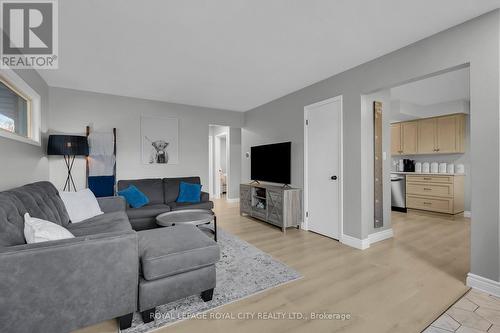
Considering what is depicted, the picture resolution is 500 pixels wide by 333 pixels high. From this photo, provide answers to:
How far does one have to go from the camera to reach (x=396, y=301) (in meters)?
1.86

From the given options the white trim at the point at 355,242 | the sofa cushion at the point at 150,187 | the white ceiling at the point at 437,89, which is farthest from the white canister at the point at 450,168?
the sofa cushion at the point at 150,187

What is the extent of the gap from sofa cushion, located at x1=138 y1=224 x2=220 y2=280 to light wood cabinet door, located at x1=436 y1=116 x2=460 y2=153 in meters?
5.42

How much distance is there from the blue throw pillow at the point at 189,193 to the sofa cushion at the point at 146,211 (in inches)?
18.0

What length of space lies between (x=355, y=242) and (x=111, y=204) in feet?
11.3

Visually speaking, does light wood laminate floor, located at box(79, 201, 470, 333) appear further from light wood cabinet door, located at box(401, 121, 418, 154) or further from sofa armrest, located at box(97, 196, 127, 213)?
light wood cabinet door, located at box(401, 121, 418, 154)

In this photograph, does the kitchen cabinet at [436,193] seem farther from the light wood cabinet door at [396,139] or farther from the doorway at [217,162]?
the doorway at [217,162]

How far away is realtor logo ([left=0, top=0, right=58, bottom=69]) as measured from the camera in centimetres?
192

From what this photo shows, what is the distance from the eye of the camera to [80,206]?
110 inches

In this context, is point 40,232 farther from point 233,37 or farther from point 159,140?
point 159,140

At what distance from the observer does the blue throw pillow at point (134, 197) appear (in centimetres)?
362

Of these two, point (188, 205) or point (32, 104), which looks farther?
point (188, 205)

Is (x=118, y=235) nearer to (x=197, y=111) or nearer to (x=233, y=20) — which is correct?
(x=233, y=20)

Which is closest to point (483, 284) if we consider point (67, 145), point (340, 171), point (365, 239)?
point (365, 239)

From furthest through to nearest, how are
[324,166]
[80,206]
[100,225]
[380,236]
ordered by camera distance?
[324,166] → [380,236] → [80,206] → [100,225]
